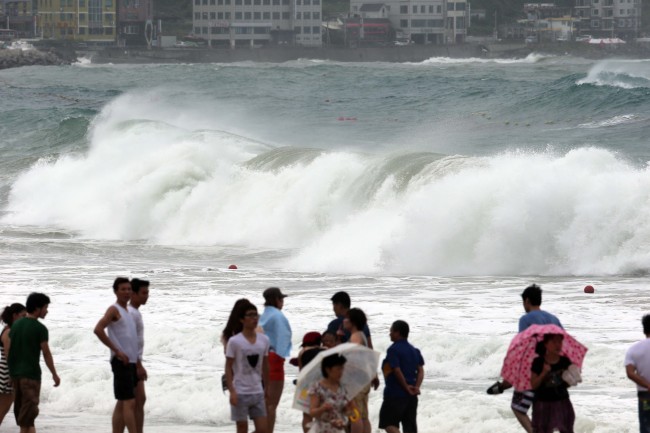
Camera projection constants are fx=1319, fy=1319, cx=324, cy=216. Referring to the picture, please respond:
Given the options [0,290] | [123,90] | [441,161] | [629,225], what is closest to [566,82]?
[123,90]

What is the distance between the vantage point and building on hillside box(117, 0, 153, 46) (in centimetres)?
16075

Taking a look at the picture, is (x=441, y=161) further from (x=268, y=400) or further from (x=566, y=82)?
(x=566, y=82)

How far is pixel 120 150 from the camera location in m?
40.8

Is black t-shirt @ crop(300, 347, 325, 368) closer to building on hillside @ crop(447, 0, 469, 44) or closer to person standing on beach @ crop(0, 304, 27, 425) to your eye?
person standing on beach @ crop(0, 304, 27, 425)

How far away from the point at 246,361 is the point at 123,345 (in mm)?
1290

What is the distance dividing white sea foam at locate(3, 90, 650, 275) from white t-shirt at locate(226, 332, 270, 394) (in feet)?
42.0

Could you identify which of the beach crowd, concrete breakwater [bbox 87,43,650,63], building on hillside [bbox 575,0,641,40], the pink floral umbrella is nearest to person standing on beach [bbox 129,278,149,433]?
the beach crowd

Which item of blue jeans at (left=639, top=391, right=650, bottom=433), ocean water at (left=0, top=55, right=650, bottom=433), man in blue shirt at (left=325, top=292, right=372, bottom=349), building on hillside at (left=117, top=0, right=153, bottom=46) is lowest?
ocean water at (left=0, top=55, right=650, bottom=433)

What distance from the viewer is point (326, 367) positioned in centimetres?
798

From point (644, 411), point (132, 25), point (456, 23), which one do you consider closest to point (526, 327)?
point (644, 411)

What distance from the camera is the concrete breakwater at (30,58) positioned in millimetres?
131500

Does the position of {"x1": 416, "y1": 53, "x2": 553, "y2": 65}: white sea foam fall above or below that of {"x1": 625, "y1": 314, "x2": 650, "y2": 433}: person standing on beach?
below

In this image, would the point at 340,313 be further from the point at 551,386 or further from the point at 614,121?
the point at 614,121

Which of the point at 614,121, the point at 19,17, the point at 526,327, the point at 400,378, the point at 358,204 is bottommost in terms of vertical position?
the point at 358,204
